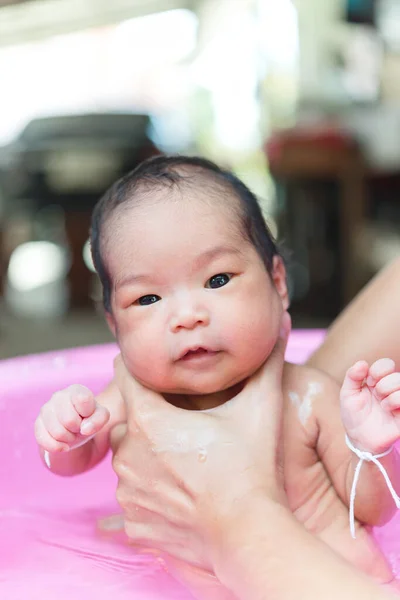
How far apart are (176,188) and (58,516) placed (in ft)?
2.01

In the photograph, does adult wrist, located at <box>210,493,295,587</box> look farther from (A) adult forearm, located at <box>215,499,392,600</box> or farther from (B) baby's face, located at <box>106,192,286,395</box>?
(B) baby's face, located at <box>106,192,286,395</box>

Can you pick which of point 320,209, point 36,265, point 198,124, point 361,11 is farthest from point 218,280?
point 36,265

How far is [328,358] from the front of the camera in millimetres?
1258

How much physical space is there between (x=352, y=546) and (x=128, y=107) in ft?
13.2

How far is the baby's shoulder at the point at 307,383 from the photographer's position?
3.41 feet

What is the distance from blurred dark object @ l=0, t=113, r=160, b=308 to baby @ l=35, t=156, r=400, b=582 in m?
3.61

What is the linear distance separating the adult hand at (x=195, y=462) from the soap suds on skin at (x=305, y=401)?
0.16 ft

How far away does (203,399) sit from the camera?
1.02 metres

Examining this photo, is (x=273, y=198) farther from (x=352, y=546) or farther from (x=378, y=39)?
(x=352, y=546)

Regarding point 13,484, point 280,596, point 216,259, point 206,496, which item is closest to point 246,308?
point 216,259

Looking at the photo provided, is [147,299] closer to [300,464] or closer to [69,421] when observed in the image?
[69,421]

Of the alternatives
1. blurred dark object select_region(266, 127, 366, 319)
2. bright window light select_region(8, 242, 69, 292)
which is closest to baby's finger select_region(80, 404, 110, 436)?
blurred dark object select_region(266, 127, 366, 319)

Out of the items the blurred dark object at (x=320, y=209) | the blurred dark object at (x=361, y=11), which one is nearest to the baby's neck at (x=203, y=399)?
the blurred dark object at (x=320, y=209)

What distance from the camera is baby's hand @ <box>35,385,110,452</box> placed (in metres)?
0.93
